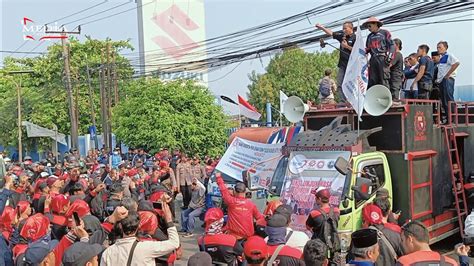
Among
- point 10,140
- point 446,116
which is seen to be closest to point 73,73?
point 10,140

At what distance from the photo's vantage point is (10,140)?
47656mm

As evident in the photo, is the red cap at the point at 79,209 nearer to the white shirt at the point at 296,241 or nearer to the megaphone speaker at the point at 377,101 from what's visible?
the white shirt at the point at 296,241

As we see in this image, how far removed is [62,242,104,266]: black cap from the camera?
446 cm

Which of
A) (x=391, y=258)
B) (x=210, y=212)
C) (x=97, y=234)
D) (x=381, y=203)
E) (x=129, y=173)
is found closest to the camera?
(x=391, y=258)

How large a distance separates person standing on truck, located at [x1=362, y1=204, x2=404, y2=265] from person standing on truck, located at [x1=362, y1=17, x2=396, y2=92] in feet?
13.1

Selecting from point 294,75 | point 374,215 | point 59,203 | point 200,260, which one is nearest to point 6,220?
point 59,203

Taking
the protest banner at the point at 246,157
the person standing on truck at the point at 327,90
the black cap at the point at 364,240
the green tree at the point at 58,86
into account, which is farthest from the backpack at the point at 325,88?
the green tree at the point at 58,86

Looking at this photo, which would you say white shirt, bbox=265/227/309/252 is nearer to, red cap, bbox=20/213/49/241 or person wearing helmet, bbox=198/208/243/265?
person wearing helmet, bbox=198/208/243/265

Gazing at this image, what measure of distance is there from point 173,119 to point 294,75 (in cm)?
2183

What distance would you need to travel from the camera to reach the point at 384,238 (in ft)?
17.6

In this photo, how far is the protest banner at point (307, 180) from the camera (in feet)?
26.1

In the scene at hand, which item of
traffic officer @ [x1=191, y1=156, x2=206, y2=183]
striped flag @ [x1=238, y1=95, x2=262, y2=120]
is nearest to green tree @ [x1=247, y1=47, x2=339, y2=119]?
striped flag @ [x1=238, y1=95, x2=262, y2=120]

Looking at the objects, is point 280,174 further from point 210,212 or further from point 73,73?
point 73,73

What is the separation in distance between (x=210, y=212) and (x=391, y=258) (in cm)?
274
